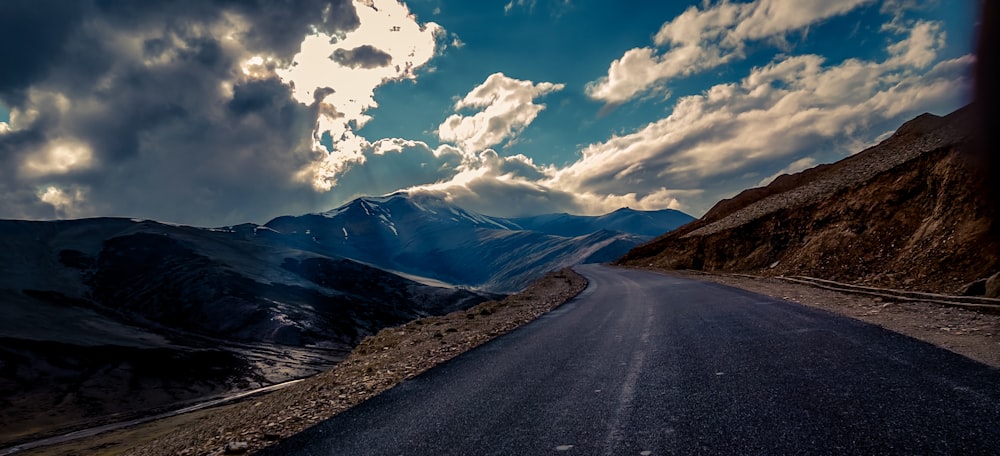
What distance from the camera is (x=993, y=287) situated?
1381 cm

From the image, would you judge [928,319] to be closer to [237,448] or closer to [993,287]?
[993,287]

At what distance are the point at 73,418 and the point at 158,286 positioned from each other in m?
109

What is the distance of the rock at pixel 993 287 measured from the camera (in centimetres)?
1362

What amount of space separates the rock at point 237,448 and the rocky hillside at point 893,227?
21.9 m

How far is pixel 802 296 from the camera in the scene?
18.3 meters

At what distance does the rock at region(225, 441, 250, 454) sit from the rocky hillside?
71.9ft

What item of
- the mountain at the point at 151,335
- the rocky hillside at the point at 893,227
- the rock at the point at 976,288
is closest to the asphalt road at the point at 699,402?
the rock at the point at 976,288

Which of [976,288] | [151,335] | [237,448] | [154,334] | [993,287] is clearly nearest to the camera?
[237,448]

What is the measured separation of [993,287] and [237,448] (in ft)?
66.6

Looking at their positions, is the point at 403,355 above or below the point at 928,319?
below

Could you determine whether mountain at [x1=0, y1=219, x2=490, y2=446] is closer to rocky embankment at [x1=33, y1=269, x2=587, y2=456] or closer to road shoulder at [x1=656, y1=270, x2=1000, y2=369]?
rocky embankment at [x1=33, y1=269, x2=587, y2=456]

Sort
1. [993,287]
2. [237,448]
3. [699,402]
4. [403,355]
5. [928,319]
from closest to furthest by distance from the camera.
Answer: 1. [699,402]
2. [237,448]
3. [928,319]
4. [993,287]
5. [403,355]

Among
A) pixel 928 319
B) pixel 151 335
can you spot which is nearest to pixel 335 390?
pixel 928 319

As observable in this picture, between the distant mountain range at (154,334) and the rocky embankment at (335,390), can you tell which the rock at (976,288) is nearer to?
the rocky embankment at (335,390)
